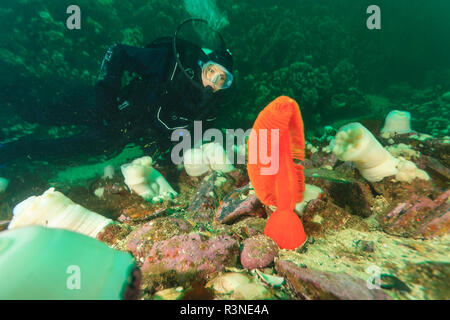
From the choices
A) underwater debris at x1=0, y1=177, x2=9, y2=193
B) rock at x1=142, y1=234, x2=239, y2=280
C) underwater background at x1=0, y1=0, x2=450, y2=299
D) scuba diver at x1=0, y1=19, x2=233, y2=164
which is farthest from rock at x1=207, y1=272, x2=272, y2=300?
underwater debris at x1=0, y1=177, x2=9, y2=193

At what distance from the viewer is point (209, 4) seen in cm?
981

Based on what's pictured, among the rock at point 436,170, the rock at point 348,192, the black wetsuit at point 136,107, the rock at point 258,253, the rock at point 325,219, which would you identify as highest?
the black wetsuit at point 136,107

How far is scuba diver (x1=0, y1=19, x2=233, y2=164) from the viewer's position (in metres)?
4.54

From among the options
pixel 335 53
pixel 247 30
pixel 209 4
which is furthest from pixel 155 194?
pixel 335 53

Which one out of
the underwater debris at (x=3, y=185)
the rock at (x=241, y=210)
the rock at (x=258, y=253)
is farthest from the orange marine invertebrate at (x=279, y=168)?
the underwater debris at (x=3, y=185)

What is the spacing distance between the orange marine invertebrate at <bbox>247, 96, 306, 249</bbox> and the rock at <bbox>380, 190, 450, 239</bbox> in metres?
0.89

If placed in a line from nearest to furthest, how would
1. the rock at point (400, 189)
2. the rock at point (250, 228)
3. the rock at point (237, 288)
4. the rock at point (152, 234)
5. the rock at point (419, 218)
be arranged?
the rock at point (237, 288), the rock at point (419, 218), the rock at point (152, 234), the rock at point (250, 228), the rock at point (400, 189)

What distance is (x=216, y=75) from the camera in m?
4.44

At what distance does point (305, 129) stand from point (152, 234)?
7.01m

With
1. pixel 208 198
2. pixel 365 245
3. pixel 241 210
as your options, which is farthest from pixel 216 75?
pixel 365 245

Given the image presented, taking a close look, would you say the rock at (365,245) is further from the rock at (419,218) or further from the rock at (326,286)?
the rock at (326,286)

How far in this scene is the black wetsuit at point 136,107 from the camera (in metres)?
4.57

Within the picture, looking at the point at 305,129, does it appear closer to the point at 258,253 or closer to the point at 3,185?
the point at 258,253

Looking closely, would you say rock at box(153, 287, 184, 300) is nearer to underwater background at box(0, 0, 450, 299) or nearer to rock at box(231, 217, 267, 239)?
underwater background at box(0, 0, 450, 299)
